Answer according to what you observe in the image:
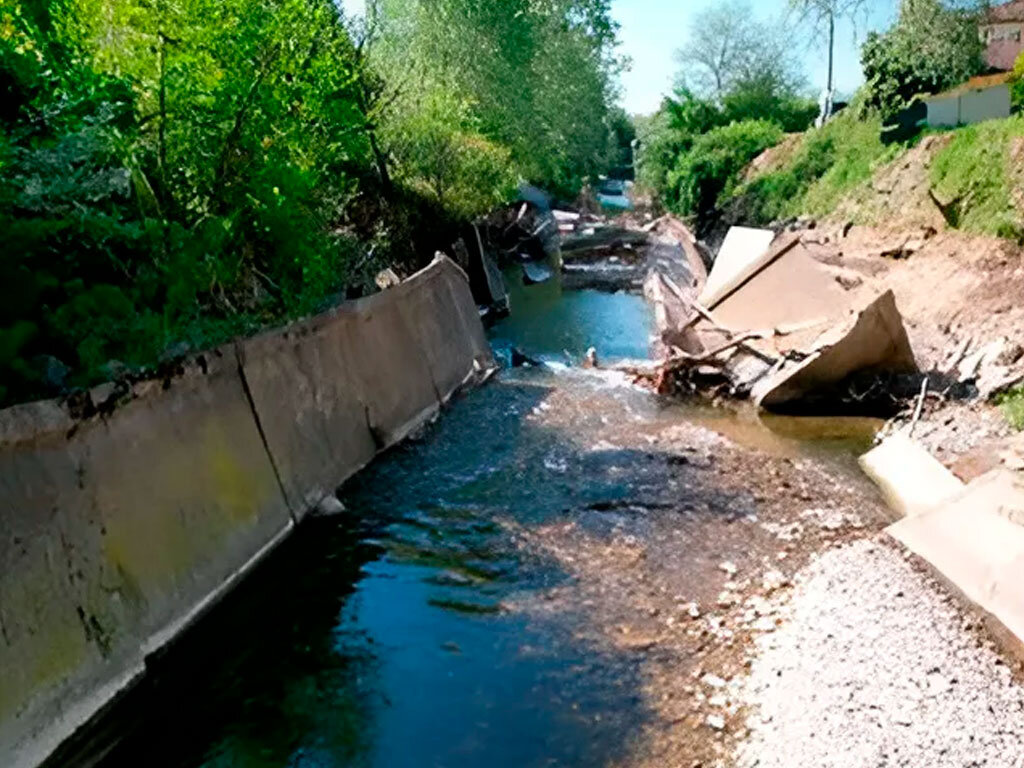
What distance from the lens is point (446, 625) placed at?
830 cm

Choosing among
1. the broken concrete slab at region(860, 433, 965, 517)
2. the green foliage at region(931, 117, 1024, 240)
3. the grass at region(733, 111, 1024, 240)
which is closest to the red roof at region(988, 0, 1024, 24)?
the grass at region(733, 111, 1024, 240)

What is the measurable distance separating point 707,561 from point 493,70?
26.8m

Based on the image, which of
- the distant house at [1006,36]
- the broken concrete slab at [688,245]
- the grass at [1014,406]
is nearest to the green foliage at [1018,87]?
the broken concrete slab at [688,245]

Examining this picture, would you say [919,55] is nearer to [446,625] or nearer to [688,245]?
[688,245]

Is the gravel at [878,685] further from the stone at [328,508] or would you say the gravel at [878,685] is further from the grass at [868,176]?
the grass at [868,176]

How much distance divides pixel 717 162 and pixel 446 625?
121 feet

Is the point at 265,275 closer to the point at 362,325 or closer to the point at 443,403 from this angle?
the point at 362,325

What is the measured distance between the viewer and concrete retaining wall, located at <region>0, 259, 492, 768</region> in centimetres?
613

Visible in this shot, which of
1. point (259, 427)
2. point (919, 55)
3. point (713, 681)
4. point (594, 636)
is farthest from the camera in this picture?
point (919, 55)

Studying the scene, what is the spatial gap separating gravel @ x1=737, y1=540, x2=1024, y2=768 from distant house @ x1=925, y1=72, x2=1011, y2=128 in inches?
899

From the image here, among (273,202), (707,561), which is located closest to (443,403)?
(273,202)

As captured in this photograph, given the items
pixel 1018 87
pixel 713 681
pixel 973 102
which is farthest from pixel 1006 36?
pixel 713 681

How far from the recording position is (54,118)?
7719 millimetres

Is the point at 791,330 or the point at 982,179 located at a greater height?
the point at 982,179
